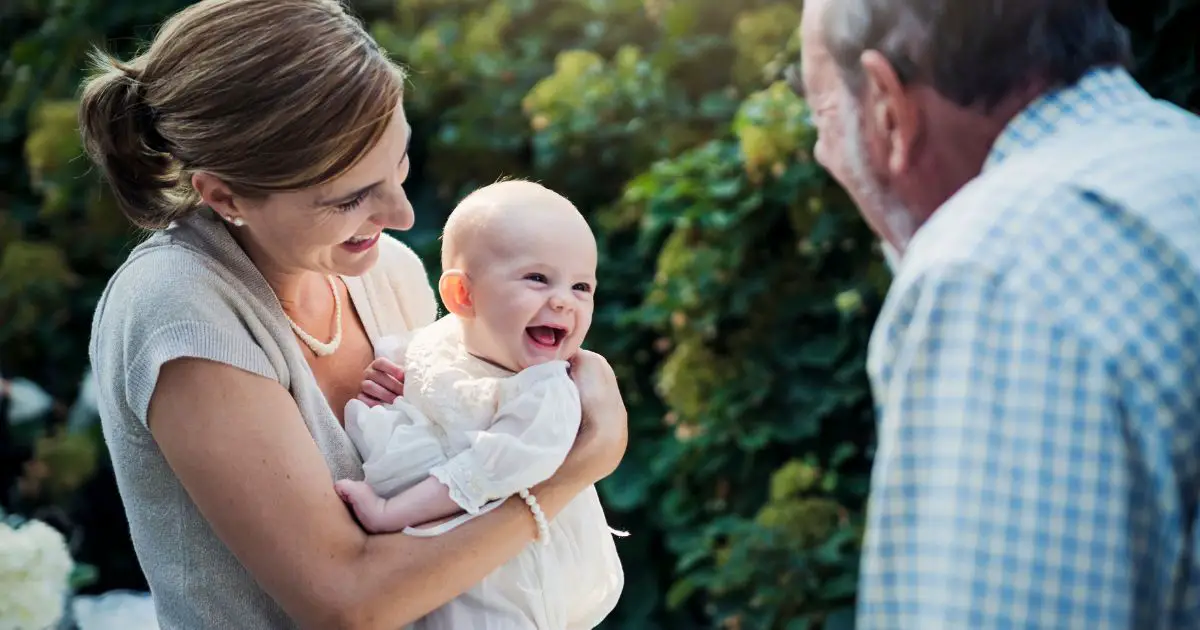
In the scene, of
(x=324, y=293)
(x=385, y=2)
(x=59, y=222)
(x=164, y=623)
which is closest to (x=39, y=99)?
(x=59, y=222)

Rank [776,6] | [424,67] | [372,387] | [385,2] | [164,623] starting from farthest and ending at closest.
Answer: [385,2] → [424,67] → [776,6] → [372,387] → [164,623]

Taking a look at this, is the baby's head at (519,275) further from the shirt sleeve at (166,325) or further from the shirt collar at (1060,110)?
the shirt collar at (1060,110)

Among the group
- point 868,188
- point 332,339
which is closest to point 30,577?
point 332,339

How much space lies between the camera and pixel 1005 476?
3.58 feet

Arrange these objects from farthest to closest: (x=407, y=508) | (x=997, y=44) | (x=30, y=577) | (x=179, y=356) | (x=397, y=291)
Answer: (x=30, y=577)
(x=397, y=291)
(x=407, y=508)
(x=179, y=356)
(x=997, y=44)

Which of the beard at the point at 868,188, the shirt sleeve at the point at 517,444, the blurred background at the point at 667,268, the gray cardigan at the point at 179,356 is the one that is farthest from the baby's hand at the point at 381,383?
the blurred background at the point at 667,268

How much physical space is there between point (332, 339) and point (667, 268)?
1493mm

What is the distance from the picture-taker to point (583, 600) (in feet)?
6.59

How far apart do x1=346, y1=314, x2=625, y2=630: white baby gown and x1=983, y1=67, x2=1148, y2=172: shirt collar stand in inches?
29.5

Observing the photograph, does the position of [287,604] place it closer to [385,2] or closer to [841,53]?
[841,53]

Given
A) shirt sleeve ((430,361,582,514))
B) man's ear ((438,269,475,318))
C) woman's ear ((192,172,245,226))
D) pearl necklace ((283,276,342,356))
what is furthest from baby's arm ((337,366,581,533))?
woman's ear ((192,172,245,226))

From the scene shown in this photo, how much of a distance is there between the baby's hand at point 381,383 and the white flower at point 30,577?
889 mm

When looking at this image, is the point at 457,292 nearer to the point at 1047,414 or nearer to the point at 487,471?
the point at 487,471

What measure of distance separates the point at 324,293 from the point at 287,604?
58 cm
